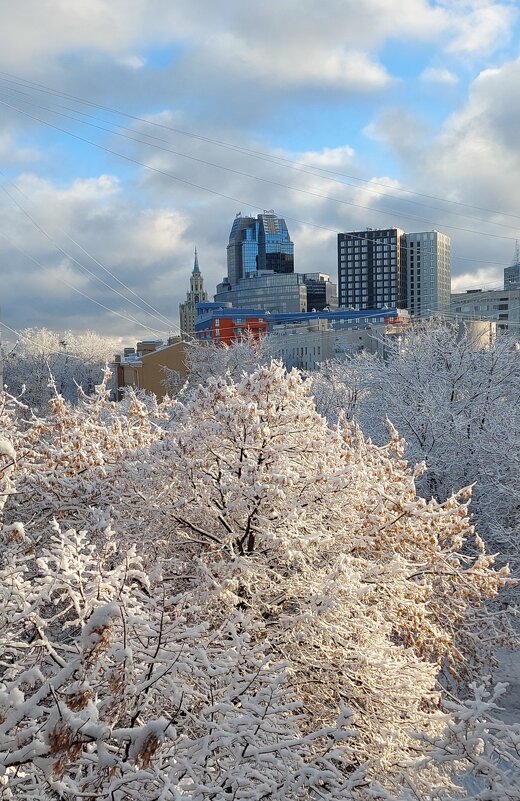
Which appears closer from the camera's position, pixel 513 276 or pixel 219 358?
pixel 219 358

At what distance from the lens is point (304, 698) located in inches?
322

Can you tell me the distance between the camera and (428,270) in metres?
148

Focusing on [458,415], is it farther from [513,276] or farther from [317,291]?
[317,291]

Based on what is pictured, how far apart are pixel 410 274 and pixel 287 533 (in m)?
158

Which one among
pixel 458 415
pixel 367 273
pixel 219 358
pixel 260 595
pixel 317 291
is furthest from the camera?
pixel 317 291

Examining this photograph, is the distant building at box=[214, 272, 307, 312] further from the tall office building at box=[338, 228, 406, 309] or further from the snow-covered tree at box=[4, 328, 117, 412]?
the snow-covered tree at box=[4, 328, 117, 412]

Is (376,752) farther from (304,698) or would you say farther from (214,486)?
(214,486)

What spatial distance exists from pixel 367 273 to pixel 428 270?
3680cm

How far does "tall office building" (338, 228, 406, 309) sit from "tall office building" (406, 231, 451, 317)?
9363 mm

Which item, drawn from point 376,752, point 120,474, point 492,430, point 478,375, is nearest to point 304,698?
point 376,752

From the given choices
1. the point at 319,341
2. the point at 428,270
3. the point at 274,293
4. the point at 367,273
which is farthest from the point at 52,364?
the point at 367,273

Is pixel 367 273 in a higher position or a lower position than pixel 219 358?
higher

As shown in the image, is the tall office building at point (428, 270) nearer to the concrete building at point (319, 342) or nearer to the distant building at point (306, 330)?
the distant building at point (306, 330)

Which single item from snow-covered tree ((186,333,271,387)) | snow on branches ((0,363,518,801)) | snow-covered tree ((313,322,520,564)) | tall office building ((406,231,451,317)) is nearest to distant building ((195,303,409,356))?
snow-covered tree ((186,333,271,387))
